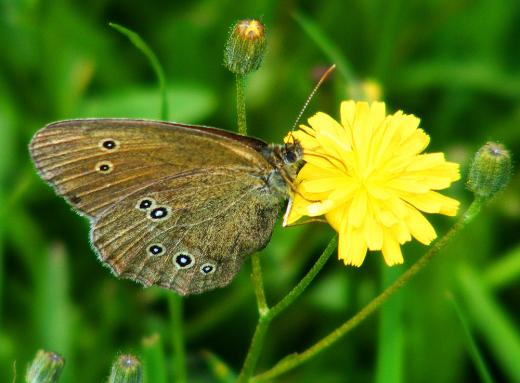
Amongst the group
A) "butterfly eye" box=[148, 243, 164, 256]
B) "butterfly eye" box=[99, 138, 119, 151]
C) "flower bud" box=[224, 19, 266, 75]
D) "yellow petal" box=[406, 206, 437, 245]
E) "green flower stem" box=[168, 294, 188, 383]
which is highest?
"flower bud" box=[224, 19, 266, 75]

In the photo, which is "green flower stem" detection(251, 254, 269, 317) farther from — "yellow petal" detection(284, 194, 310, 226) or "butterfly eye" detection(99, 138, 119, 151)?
"butterfly eye" detection(99, 138, 119, 151)

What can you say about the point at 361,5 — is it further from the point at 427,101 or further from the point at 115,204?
the point at 115,204

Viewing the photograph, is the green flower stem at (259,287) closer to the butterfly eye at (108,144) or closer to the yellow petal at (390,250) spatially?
the yellow petal at (390,250)

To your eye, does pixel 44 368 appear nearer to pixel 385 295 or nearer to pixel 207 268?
pixel 207 268

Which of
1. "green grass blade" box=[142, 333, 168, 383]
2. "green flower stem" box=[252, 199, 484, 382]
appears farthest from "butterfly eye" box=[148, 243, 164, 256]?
"green flower stem" box=[252, 199, 484, 382]

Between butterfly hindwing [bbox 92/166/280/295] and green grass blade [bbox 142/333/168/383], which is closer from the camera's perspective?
butterfly hindwing [bbox 92/166/280/295]

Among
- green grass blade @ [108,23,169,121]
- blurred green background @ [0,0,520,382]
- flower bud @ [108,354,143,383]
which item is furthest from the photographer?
blurred green background @ [0,0,520,382]

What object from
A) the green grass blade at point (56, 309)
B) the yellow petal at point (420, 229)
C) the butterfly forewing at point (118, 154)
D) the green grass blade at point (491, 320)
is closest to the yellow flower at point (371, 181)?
the yellow petal at point (420, 229)

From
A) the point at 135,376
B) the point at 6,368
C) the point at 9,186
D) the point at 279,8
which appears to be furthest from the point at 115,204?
the point at 279,8
